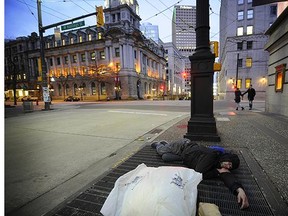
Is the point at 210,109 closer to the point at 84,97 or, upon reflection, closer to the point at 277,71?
the point at 277,71

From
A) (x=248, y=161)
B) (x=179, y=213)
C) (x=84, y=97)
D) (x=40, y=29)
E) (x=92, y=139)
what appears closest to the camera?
(x=179, y=213)

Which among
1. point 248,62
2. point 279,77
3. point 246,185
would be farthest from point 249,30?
point 246,185

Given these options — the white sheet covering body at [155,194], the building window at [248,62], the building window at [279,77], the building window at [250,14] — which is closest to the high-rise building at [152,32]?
the building window at [250,14]

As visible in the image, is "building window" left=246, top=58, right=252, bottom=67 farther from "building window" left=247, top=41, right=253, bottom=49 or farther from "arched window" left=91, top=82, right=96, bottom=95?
"arched window" left=91, top=82, right=96, bottom=95

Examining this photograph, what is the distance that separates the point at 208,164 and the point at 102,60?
49176 millimetres

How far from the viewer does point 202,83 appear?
5023 mm

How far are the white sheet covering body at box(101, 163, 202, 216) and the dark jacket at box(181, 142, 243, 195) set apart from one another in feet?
2.32

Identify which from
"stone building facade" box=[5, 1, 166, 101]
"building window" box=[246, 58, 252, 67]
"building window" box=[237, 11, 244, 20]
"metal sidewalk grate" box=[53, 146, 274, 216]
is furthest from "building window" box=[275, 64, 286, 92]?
"stone building facade" box=[5, 1, 166, 101]

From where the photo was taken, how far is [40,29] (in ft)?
48.1

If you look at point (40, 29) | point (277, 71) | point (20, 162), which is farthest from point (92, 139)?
point (40, 29)

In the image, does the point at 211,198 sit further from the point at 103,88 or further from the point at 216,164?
the point at 103,88

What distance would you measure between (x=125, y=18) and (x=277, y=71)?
42.8m

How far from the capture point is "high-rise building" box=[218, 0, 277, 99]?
3362 cm

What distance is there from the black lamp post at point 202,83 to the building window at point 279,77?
6.34m
